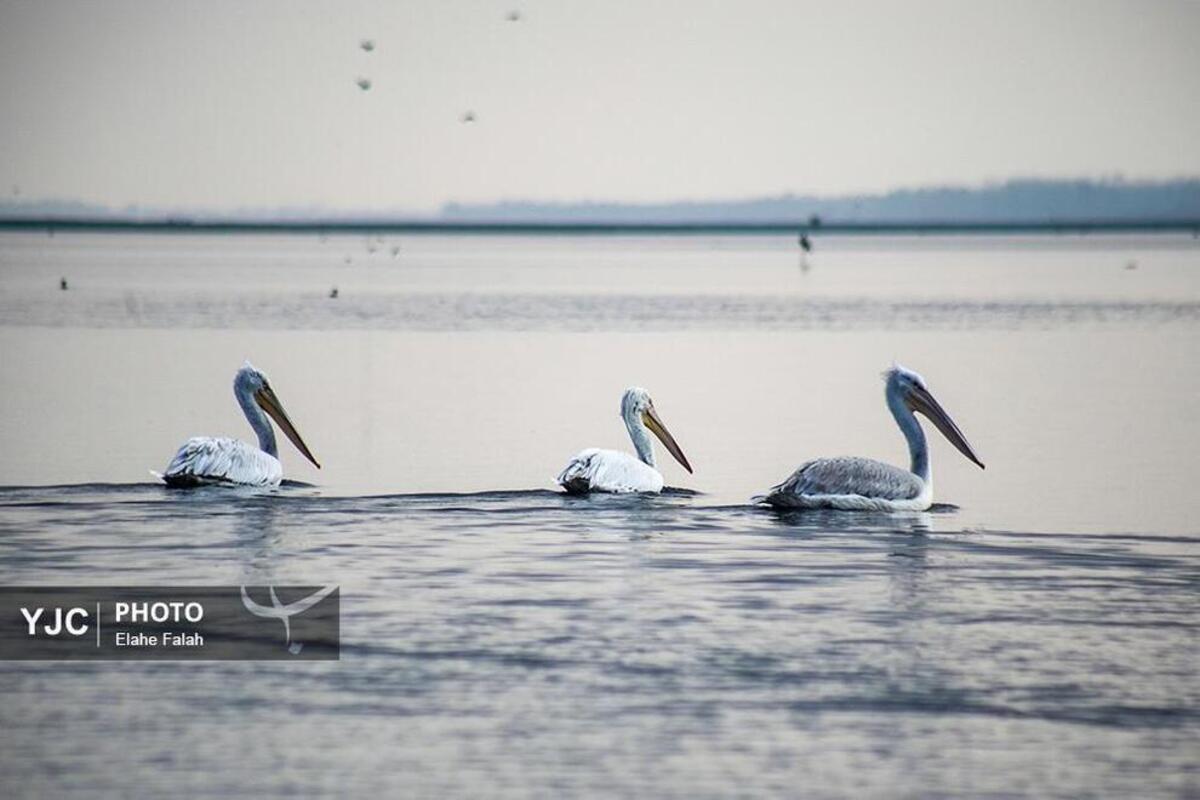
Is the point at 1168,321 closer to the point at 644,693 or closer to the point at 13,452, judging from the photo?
the point at 13,452

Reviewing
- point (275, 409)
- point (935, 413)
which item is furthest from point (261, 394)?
point (935, 413)

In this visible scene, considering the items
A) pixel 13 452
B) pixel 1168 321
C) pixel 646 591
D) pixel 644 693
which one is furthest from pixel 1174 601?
pixel 1168 321

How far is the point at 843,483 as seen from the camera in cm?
1243

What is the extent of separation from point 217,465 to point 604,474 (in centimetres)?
244

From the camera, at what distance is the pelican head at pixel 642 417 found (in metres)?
14.5

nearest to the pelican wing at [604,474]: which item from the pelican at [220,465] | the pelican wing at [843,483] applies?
the pelican wing at [843,483]

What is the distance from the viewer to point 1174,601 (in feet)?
31.7

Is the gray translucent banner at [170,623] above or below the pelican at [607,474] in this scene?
below

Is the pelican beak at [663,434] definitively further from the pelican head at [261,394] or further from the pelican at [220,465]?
the pelican at [220,465]

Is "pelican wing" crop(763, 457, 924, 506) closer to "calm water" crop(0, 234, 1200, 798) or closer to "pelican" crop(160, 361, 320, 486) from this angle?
"calm water" crop(0, 234, 1200, 798)

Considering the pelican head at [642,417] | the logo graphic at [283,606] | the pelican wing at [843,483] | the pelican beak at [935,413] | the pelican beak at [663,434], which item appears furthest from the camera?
the pelican beak at [663,434]

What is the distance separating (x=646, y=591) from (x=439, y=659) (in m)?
1.77

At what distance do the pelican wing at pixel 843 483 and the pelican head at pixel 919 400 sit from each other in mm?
1430

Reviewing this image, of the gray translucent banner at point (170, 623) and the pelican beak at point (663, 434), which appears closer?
the gray translucent banner at point (170, 623)
